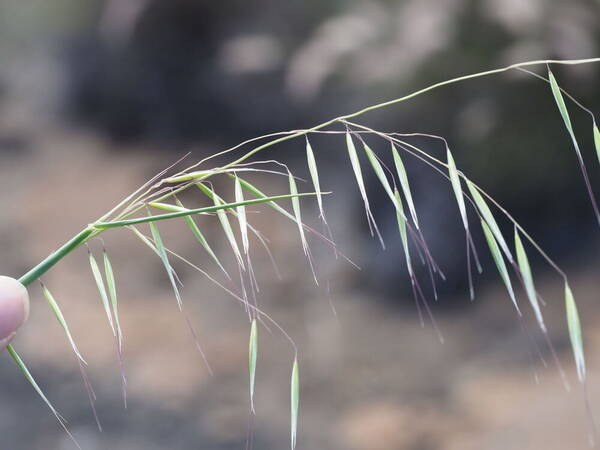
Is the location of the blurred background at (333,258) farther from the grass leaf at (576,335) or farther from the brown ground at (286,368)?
the grass leaf at (576,335)

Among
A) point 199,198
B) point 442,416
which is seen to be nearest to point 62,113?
point 199,198

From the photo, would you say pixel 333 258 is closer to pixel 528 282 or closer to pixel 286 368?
pixel 286 368

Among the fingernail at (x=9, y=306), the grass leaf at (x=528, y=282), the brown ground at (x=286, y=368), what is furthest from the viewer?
Result: the brown ground at (x=286, y=368)

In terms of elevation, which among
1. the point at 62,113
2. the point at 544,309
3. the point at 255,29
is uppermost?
the point at 255,29

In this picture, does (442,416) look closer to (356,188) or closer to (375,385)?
(375,385)

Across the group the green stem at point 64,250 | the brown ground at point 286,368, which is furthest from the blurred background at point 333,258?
the green stem at point 64,250

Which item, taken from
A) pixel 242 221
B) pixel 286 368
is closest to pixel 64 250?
pixel 242 221

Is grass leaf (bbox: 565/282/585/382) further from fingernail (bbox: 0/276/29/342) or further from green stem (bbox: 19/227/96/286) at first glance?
fingernail (bbox: 0/276/29/342)

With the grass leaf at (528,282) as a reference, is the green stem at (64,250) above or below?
above
